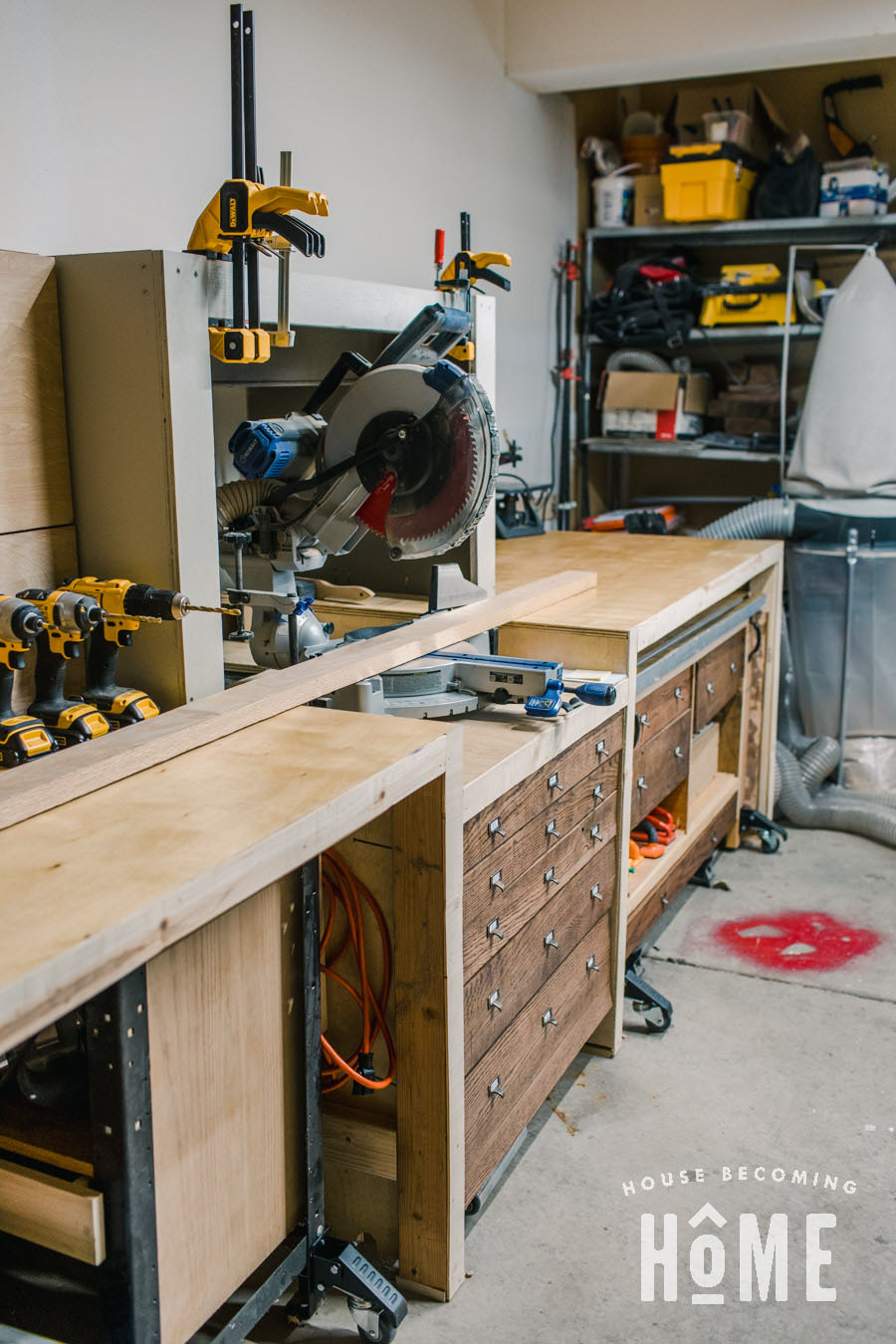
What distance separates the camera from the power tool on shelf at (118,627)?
60.2 inches

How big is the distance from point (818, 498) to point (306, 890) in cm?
300

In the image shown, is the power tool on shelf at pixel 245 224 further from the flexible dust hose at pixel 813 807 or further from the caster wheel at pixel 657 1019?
the flexible dust hose at pixel 813 807

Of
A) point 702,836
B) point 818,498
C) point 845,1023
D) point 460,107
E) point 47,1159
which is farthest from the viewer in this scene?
point 818,498

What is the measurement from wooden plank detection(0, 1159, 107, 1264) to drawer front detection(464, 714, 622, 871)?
0.64 metres

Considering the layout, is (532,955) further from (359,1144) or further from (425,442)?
(425,442)

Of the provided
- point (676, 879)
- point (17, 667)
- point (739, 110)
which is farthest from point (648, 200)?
point (17, 667)

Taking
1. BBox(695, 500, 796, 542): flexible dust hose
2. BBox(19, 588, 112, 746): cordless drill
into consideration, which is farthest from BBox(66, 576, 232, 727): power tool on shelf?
BBox(695, 500, 796, 542): flexible dust hose

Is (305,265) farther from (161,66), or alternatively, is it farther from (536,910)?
(536,910)

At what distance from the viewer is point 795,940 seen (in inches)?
114

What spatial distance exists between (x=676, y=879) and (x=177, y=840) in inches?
74.2

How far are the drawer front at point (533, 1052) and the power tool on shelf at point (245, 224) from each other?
1.07m

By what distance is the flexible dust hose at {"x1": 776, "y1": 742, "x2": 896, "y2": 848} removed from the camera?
3557 millimetres

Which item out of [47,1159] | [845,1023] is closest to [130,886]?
[47,1159]

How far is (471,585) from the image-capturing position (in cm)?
224
